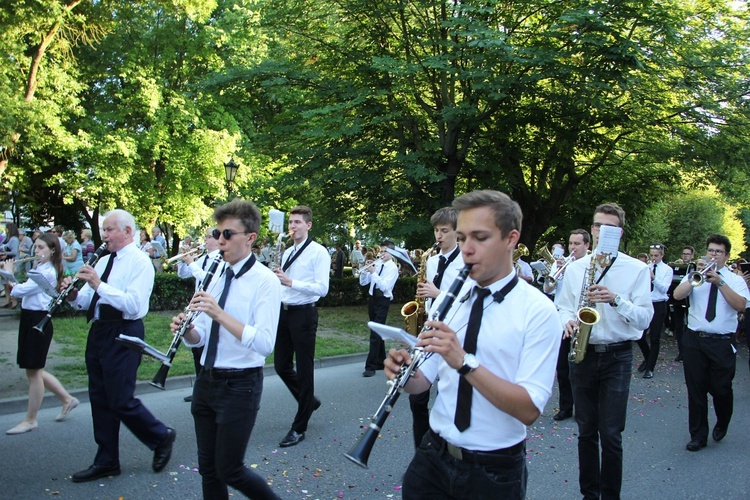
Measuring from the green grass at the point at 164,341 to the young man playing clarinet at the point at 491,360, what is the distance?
670 centimetres

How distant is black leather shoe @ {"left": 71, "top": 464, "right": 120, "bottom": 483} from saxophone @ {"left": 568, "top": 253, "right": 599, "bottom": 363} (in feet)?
12.7

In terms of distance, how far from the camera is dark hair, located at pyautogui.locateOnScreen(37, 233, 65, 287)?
627 cm

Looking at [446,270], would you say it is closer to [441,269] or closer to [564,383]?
[441,269]

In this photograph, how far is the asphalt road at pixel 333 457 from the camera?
509 cm

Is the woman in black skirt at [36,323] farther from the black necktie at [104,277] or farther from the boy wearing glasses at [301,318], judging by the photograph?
the boy wearing glasses at [301,318]

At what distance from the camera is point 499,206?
2.62 metres

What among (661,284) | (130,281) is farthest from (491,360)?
(661,284)

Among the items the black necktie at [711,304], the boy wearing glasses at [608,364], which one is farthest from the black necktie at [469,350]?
the black necktie at [711,304]

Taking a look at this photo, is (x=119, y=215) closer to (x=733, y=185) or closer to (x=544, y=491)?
(x=544, y=491)

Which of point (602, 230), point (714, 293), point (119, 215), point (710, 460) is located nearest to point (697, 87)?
point (714, 293)

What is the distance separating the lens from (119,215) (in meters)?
5.24

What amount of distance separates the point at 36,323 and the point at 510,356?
544cm

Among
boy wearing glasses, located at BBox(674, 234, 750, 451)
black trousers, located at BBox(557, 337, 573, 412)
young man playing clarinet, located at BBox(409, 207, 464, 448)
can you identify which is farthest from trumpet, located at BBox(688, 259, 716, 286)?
young man playing clarinet, located at BBox(409, 207, 464, 448)

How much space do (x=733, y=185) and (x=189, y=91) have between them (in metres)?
19.9
